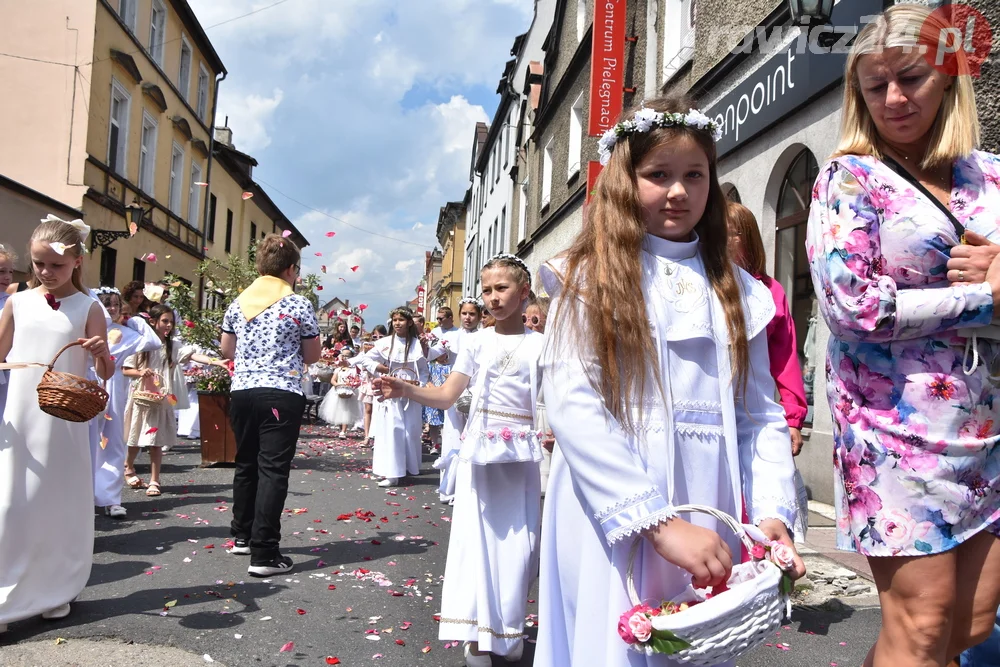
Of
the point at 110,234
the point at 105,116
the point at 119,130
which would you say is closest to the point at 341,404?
the point at 110,234

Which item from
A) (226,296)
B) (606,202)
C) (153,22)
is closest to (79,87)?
(153,22)

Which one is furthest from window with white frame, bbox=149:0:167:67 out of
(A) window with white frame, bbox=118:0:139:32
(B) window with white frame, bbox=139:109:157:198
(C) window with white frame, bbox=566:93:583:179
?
(C) window with white frame, bbox=566:93:583:179

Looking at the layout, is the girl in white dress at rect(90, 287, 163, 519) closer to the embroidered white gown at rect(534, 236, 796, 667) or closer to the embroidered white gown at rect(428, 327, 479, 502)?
the embroidered white gown at rect(428, 327, 479, 502)

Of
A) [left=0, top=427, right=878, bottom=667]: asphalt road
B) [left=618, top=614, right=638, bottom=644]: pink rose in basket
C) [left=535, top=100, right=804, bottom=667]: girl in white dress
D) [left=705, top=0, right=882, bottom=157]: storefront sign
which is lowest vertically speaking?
[left=0, top=427, right=878, bottom=667]: asphalt road

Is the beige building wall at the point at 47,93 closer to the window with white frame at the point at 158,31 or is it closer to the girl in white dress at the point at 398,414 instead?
the window with white frame at the point at 158,31

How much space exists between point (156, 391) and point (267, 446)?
370 cm

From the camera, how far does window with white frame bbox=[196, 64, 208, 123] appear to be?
91.7ft

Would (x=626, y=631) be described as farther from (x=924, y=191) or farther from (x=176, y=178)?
(x=176, y=178)

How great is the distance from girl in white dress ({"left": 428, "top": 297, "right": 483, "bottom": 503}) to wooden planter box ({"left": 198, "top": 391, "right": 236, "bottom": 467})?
2.63 meters

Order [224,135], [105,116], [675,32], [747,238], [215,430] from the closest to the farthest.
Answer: [747,238] → [215,430] → [675,32] → [105,116] → [224,135]

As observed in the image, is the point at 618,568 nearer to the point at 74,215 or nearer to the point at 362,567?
the point at 362,567

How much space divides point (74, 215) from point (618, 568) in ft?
57.8

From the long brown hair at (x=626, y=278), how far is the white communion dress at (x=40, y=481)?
10.8 ft

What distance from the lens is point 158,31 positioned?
2278 centimetres
